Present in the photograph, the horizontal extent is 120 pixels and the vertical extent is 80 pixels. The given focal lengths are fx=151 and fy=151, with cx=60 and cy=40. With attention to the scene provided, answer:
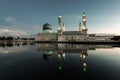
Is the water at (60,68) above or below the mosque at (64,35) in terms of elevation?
below

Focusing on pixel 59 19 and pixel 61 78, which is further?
pixel 59 19

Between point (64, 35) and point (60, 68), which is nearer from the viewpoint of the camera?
point (60, 68)

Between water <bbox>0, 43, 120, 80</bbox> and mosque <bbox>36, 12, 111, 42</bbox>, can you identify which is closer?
water <bbox>0, 43, 120, 80</bbox>

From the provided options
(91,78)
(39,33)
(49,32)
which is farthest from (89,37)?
(91,78)

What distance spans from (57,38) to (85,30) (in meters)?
31.4

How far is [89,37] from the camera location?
161 m

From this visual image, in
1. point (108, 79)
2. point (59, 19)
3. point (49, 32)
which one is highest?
point (59, 19)

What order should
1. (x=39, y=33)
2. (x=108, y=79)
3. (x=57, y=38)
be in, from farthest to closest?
(x=39, y=33) < (x=57, y=38) < (x=108, y=79)

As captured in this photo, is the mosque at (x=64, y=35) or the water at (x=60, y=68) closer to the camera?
the water at (x=60, y=68)

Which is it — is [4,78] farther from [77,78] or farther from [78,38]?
[78,38]

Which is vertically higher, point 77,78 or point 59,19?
point 59,19

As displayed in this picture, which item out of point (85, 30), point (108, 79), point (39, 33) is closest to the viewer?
point (108, 79)

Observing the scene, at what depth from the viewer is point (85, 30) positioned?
146 m

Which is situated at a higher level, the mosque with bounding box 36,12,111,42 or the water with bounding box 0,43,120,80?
the mosque with bounding box 36,12,111,42
